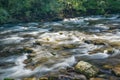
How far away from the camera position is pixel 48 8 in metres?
21.9

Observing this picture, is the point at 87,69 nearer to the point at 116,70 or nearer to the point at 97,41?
the point at 116,70

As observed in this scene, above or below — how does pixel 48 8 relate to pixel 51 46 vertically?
above

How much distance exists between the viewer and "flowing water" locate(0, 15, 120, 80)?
9.57 m

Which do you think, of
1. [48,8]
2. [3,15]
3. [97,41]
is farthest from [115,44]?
[48,8]

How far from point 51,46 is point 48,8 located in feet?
33.1

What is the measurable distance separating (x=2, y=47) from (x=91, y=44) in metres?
4.27

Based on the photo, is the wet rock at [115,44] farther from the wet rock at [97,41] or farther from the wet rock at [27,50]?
the wet rock at [27,50]

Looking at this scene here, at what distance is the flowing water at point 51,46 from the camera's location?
31.4ft

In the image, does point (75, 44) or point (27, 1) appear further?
point (27, 1)

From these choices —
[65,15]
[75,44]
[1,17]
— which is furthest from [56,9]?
[75,44]

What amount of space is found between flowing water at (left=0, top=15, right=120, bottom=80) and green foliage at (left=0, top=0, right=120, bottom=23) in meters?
2.34

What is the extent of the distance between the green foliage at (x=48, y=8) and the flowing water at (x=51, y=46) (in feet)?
7.69

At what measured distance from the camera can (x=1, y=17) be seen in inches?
750

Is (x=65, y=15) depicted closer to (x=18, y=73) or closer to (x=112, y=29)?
(x=112, y=29)
